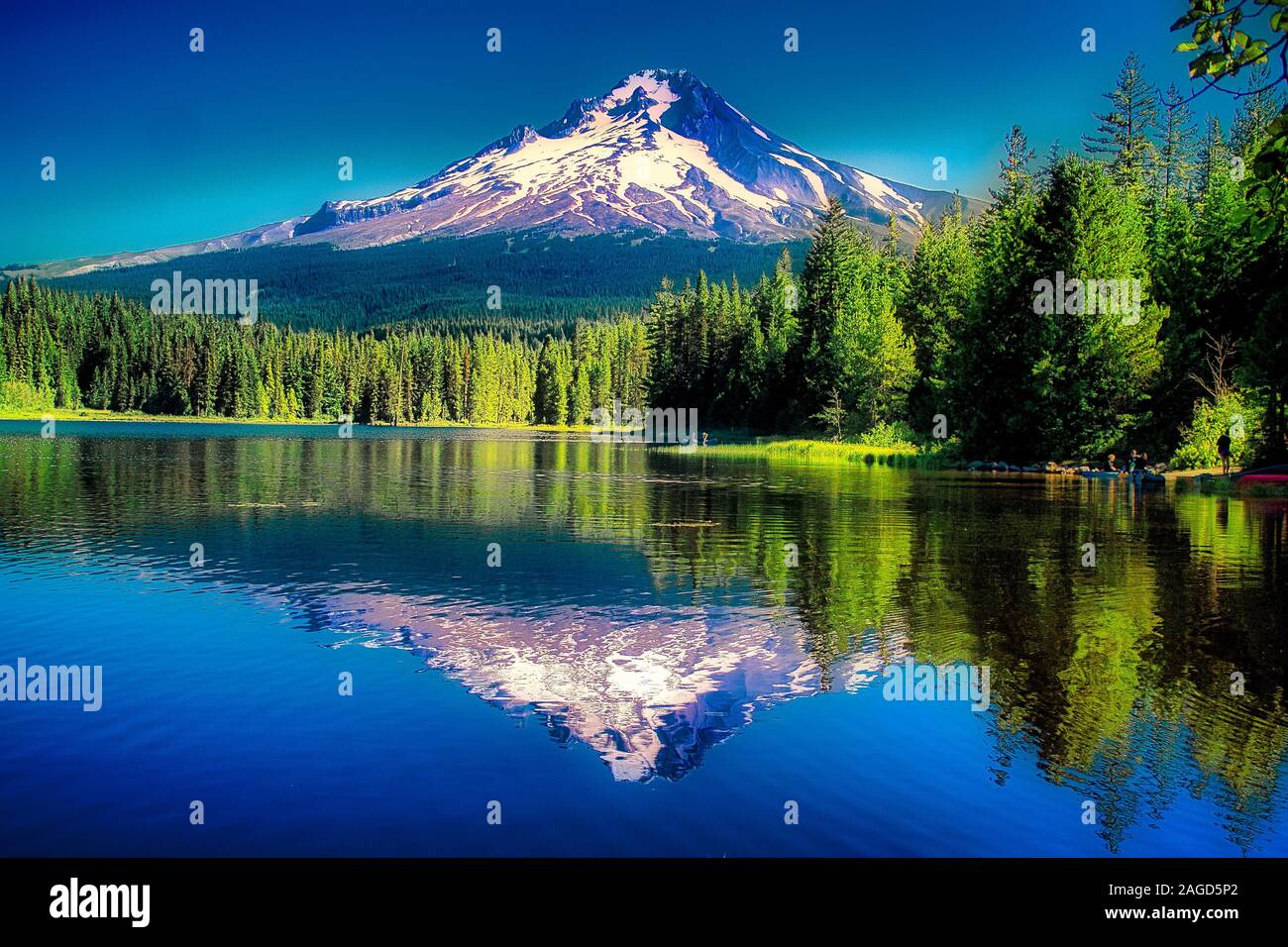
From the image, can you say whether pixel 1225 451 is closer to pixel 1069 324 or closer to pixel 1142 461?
pixel 1142 461

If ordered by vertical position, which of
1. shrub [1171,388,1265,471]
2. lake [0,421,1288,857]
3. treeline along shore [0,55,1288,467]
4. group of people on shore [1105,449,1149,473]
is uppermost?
treeline along shore [0,55,1288,467]

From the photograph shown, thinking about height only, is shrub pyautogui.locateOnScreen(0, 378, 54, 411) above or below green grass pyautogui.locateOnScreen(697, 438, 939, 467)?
above

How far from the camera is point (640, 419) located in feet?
564

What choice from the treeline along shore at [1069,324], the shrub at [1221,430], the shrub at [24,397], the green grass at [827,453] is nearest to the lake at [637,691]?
the shrub at [1221,430]

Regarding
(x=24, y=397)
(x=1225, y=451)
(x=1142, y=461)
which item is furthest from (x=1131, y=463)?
(x=24, y=397)

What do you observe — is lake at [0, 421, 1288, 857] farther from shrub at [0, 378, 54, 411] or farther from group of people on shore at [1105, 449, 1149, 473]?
shrub at [0, 378, 54, 411]

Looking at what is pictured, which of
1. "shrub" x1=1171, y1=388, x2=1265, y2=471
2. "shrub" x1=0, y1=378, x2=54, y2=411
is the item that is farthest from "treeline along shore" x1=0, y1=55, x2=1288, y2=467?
"shrub" x1=0, y1=378, x2=54, y2=411

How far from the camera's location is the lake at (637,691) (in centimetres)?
956

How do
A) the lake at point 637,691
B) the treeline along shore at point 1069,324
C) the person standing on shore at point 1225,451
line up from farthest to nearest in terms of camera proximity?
the treeline along shore at point 1069,324 < the person standing on shore at point 1225,451 < the lake at point 637,691

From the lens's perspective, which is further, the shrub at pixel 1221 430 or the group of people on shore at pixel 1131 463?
the group of people on shore at pixel 1131 463

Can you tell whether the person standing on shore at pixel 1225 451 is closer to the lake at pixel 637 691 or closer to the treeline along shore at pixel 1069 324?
the treeline along shore at pixel 1069 324

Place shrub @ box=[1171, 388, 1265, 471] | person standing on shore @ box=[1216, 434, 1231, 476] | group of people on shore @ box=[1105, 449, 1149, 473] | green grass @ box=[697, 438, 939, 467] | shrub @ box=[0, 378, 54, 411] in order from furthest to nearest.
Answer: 1. shrub @ box=[0, 378, 54, 411]
2. green grass @ box=[697, 438, 939, 467]
3. group of people on shore @ box=[1105, 449, 1149, 473]
4. shrub @ box=[1171, 388, 1265, 471]
5. person standing on shore @ box=[1216, 434, 1231, 476]

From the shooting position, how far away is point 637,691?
1385 cm

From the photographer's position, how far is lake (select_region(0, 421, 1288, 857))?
9562mm
